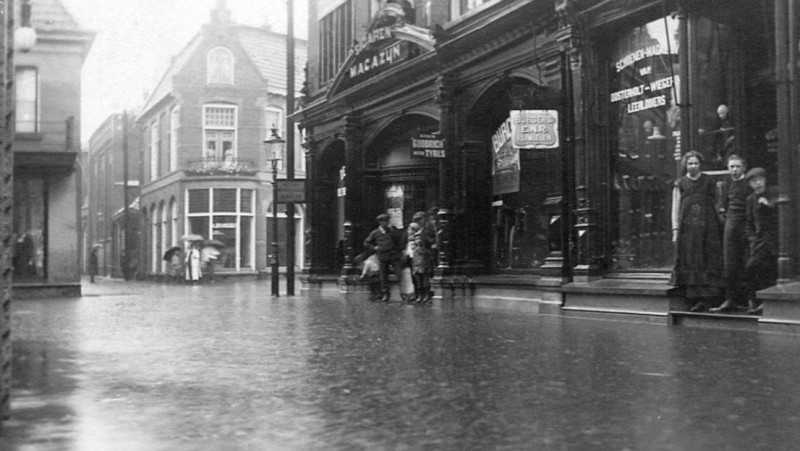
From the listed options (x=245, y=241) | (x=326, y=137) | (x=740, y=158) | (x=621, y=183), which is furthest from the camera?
(x=245, y=241)

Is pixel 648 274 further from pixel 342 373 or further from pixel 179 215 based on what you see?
pixel 179 215

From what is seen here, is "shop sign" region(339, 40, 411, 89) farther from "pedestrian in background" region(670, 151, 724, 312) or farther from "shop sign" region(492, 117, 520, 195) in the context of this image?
"pedestrian in background" region(670, 151, 724, 312)

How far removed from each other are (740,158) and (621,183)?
2.75m

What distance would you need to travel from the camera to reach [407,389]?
19.4 ft

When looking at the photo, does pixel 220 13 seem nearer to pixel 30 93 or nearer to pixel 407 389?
pixel 30 93

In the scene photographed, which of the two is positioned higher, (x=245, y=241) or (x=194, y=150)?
(x=194, y=150)

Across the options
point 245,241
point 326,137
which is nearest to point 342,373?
point 326,137

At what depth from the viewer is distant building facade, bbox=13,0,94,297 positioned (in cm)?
2623

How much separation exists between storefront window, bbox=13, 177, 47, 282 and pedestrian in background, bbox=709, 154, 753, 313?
2046 centimetres

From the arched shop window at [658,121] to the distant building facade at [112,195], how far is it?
3868cm

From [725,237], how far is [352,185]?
1226cm

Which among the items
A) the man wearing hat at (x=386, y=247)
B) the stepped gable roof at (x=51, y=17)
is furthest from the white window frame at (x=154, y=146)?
the man wearing hat at (x=386, y=247)

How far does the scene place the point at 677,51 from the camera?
12438mm

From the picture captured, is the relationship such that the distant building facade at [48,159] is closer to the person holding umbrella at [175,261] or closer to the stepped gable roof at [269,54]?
the person holding umbrella at [175,261]
